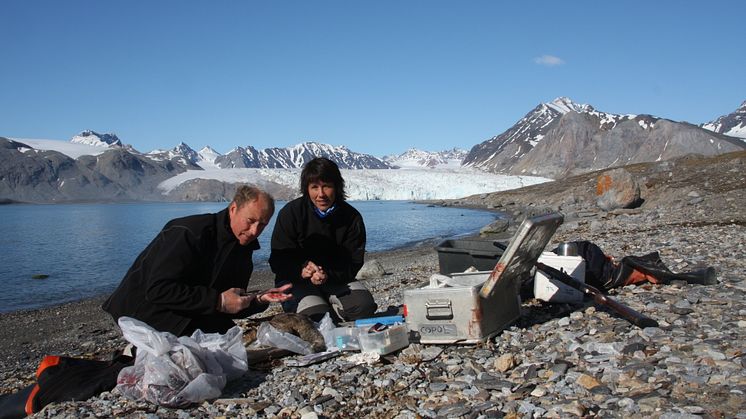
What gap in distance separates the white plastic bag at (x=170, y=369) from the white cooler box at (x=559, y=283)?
10.6ft

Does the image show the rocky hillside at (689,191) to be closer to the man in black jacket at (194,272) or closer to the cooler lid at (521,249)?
the cooler lid at (521,249)

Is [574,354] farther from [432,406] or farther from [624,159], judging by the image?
[624,159]

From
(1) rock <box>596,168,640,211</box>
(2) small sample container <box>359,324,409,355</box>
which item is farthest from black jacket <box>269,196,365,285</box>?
(1) rock <box>596,168,640,211</box>

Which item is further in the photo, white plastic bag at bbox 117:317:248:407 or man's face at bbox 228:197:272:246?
man's face at bbox 228:197:272:246

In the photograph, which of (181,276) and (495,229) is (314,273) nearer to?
(181,276)

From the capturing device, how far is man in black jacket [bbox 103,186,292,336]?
13.8 feet

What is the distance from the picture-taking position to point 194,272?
4371mm

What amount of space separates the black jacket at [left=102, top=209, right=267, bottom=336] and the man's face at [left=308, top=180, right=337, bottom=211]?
3.74ft

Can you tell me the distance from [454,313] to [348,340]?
0.94 m

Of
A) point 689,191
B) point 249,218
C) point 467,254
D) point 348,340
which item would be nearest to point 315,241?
point 348,340

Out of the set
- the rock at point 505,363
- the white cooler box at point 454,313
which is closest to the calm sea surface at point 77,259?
the white cooler box at point 454,313

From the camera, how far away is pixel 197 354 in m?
3.92

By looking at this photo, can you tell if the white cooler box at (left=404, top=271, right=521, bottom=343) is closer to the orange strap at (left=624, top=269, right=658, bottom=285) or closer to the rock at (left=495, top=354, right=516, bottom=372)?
the rock at (left=495, top=354, right=516, bottom=372)

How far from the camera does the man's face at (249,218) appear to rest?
4363 mm
